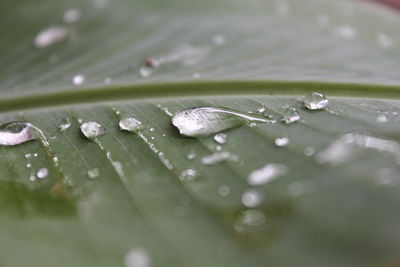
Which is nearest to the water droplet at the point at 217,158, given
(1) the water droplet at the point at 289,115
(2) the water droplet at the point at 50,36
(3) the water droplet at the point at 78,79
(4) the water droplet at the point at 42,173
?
(1) the water droplet at the point at 289,115

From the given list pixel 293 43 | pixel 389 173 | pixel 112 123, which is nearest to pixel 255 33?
pixel 293 43

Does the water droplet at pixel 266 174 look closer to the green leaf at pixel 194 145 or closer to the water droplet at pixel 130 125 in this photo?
the green leaf at pixel 194 145

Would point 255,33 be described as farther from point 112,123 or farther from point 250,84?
point 112,123

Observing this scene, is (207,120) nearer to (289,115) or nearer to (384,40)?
(289,115)

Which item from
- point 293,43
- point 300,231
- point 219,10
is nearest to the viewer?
point 300,231

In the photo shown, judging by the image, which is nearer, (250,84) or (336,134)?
(336,134)

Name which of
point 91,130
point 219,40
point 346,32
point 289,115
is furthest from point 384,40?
point 91,130

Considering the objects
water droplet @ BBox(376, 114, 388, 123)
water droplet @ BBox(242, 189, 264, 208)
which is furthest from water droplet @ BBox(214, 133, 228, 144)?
water droplet @ BBox(376, 114, 388, 123)
